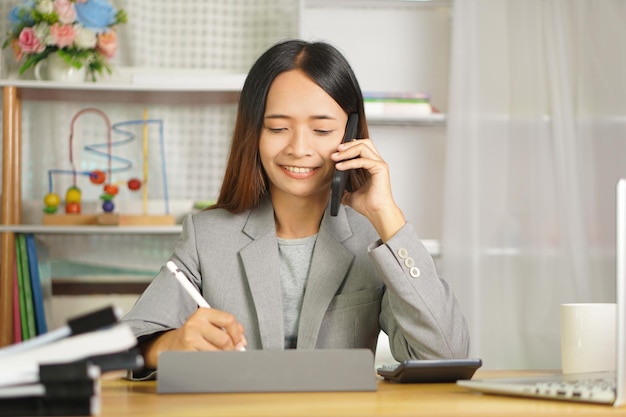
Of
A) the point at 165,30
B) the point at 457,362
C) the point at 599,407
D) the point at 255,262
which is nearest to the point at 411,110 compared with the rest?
the point at 165,30

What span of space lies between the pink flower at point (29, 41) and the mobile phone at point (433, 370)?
208 centimetres

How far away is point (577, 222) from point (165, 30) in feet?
5.26

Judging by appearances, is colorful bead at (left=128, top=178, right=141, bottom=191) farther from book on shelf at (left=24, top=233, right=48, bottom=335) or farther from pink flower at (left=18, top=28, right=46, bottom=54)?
pink flower at (left=18, top=28, right=46, bottom=54)

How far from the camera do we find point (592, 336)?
4.21 feet

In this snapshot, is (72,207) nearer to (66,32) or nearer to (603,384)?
(66,32)

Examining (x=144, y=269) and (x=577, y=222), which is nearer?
(x=577, y=222)

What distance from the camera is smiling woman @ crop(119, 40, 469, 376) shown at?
1447 millimetres

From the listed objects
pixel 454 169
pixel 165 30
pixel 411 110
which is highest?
pixel 165 30

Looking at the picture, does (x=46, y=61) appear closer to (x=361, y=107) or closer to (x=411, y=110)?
(x=411, y=110)

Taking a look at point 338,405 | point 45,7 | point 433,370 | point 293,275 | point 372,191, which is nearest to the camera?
point 338,405

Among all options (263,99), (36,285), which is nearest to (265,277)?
(263,99)

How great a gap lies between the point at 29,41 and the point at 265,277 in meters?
1.68

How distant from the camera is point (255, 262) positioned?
1621mm

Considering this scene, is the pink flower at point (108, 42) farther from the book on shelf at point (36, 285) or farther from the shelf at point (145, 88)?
the book on shelf at point (36, 285)
